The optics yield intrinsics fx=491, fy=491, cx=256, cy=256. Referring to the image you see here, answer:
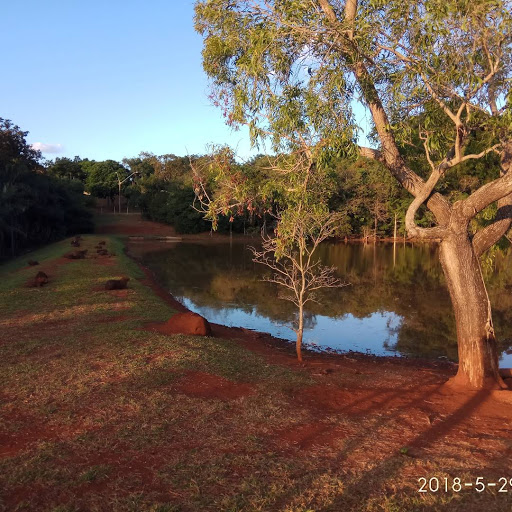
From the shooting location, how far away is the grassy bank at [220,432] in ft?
12.2

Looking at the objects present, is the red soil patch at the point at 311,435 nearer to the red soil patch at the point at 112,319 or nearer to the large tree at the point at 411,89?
the large tree at the point at 411,89

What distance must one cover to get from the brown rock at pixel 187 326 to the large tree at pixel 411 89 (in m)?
4.58

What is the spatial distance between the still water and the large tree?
10.2 feet

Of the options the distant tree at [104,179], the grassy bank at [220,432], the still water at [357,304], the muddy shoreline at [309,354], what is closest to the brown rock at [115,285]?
the still water at [357,304]

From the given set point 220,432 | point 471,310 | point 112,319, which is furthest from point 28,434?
point 112,319

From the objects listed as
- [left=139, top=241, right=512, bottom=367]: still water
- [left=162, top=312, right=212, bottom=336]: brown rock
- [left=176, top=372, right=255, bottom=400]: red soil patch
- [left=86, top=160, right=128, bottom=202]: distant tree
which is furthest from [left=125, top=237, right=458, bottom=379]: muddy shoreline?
[left=86, top=160, right=128, bottom=202]: distant tree

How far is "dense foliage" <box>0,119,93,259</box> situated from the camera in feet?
97.5

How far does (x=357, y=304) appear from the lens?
1777 cm

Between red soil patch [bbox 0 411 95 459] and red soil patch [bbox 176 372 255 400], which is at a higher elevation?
red soil patch [bbox 0 411 95 459]

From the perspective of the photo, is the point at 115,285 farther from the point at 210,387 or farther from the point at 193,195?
the point at 193,195

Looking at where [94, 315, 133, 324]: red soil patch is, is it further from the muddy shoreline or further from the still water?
the still water

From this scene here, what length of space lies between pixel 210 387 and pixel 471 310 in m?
3.79

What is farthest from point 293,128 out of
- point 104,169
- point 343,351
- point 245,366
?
point 104,169

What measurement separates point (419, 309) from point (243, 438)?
13.2m
